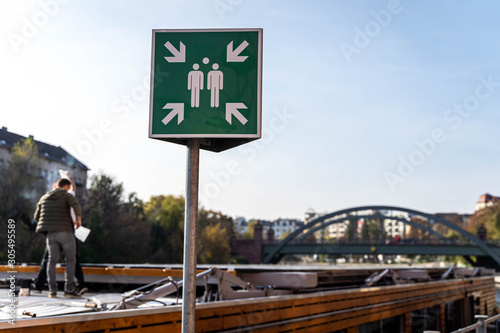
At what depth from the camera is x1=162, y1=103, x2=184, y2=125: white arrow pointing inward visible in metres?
2.91

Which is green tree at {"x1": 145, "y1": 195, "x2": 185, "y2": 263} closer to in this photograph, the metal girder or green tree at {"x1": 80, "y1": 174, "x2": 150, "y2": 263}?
green tree at {"x1": 80, "y1": 174, "x2": 150, "y2": 263}

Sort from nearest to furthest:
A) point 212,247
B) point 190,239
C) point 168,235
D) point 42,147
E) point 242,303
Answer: point 190,239
point 242,303
point 42,147
point 168,235
point 212,247

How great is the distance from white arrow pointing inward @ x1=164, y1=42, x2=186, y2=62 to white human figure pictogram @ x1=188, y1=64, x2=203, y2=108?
0.28ft

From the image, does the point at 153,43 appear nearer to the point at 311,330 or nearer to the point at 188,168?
the point at 188,168

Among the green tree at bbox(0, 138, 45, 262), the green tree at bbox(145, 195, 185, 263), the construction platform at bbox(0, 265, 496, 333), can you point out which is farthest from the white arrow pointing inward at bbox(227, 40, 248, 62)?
the green tree at bbox(145, 195, 185, 263)

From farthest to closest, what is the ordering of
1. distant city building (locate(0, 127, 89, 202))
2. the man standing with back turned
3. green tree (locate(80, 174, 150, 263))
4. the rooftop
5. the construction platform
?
green tree (locate(80, 174, 150, 263)), the rooftop, distant city building (locate(0, 127, 89, 202)), the man standing with back turned, the construction platform

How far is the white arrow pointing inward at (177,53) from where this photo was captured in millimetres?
2996

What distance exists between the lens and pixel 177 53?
9.86 feet

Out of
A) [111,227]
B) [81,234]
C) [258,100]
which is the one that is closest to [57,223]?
[81,234]

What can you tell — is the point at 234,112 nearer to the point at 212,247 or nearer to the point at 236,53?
the point at 236,53

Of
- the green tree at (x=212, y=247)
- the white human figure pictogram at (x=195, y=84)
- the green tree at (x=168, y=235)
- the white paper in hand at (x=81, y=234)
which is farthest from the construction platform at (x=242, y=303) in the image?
the green tree at (x=212, y=247)

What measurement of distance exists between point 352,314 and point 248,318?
8.85 feet

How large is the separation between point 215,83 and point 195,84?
102 millimetres

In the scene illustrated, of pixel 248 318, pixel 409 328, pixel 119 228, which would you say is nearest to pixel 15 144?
pixel 119 228
